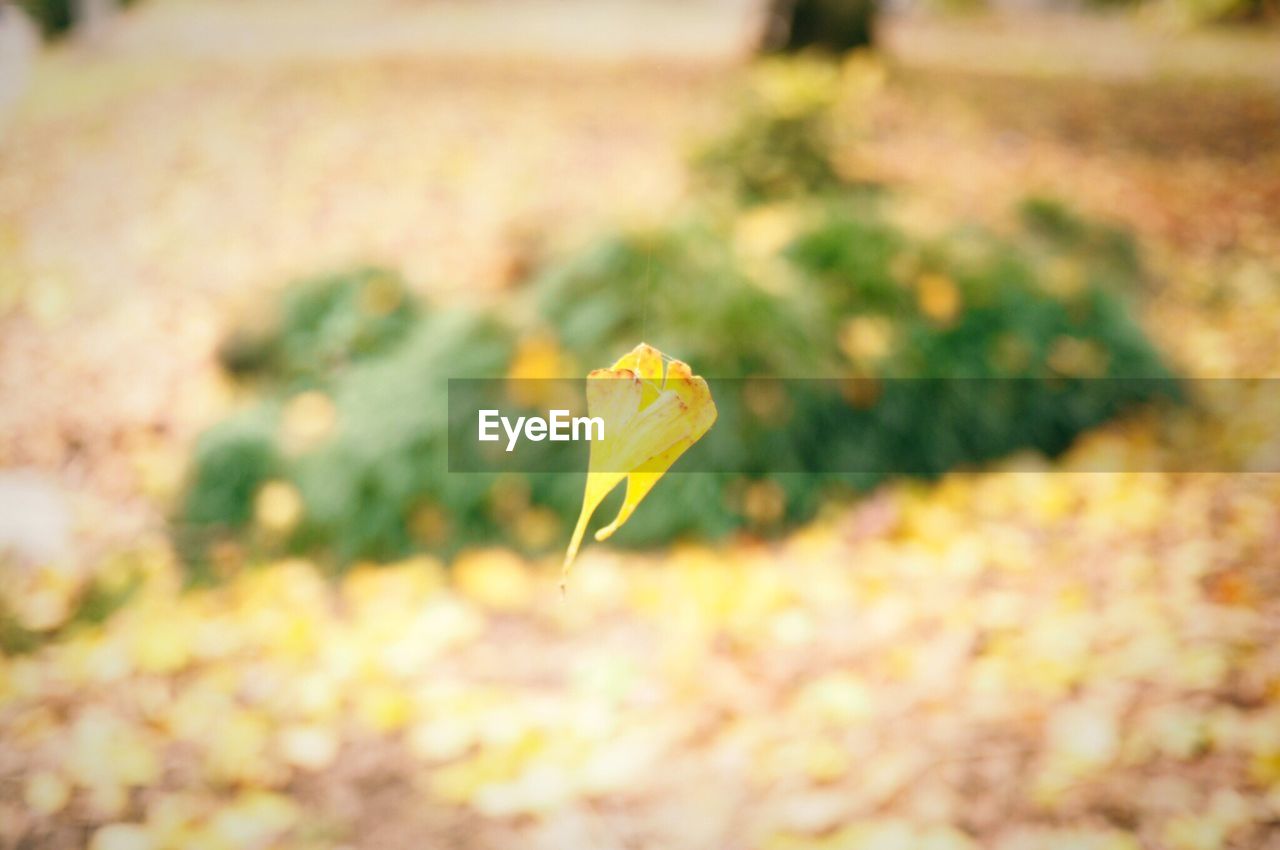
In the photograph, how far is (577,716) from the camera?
1765 millimetres

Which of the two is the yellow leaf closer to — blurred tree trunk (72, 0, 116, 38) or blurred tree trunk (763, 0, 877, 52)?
blurred tree trunk (72, 0, 116, 38)

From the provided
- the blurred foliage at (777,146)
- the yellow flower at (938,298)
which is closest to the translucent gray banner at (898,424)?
the yellow flower at (938,298)

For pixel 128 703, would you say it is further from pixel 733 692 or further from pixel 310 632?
pixel 733 692

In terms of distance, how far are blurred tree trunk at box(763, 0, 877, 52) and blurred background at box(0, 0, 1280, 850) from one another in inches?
21.4

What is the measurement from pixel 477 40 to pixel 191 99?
1707mm

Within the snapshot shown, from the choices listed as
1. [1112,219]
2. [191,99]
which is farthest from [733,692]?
[191,99]

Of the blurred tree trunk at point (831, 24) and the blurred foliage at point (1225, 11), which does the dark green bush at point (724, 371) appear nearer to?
the blurred foliage at point (1225, 11)

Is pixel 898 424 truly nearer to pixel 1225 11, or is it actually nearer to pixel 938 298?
pixel 938 298

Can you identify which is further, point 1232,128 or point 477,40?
point 477,40

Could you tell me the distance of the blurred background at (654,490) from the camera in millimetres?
1548

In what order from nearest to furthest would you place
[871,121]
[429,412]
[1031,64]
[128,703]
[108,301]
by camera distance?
1. [128,703]
2. [429,412]
3. [108,301]
4. [871,121]
5. [1031,64]

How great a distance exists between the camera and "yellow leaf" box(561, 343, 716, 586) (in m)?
0.85

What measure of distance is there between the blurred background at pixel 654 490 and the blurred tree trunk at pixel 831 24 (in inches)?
21.4

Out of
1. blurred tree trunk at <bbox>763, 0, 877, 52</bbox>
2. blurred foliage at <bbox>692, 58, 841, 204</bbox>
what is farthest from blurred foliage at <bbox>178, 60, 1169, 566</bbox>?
blurred tree trunk at <bbox>763, 0, 877, 52</bbox>
